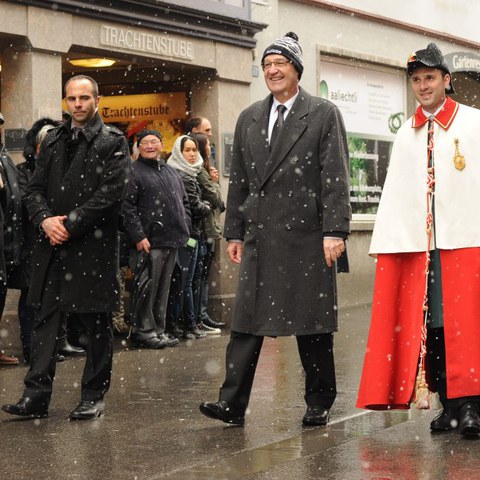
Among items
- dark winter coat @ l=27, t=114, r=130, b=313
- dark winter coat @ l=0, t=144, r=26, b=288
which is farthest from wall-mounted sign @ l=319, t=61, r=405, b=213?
dark winter coat @ l=27, t=114, r=130, b=313

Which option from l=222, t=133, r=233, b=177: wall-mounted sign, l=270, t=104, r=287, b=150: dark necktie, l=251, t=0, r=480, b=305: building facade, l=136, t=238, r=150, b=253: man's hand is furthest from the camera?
l=251, t=0, r=480, b=305: building facade

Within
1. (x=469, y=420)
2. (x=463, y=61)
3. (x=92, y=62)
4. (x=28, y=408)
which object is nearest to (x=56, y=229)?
(x=28, y=408)

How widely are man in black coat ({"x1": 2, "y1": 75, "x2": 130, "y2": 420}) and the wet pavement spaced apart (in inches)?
10.0

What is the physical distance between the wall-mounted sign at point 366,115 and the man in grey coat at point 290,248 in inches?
377

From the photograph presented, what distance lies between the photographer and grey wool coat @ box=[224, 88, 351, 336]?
7293mm

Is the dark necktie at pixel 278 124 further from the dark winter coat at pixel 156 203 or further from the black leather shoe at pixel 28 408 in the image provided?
the dark winter coat at pixel 156 203

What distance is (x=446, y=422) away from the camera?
23.1 feet

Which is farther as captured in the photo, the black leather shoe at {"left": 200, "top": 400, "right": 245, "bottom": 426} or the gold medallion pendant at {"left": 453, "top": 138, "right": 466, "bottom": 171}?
the black leather shoe at {"left": 200, "top": 400, "right": 245, "bottom": 426}

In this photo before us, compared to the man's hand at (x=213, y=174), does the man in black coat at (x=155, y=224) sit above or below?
below

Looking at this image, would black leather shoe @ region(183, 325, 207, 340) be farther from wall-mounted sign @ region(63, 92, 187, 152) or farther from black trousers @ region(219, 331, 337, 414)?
black trousers @ region(219, 331, 337, 414)

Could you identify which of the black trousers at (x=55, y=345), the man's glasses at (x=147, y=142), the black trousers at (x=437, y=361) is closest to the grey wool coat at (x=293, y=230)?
the black trousers at (x=437, y=361)

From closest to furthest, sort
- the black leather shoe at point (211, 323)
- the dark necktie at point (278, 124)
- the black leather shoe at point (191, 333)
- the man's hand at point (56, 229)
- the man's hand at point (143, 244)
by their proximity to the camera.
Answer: the dark necktie at point (278, 124) → the man's hand at point (56, 229) → the man's hand at point (143, 244) → the black leather shoe at point (191, 333) → the black leather shoe at point (211, 323)

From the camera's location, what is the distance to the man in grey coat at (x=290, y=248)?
7.29m

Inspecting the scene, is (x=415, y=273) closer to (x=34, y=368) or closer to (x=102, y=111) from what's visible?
(x=34, y=368)
